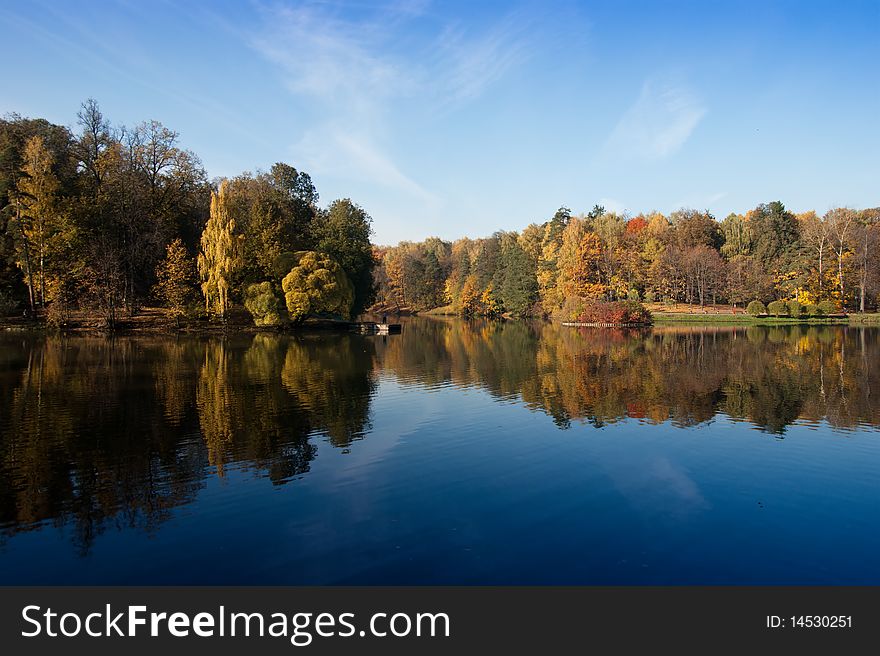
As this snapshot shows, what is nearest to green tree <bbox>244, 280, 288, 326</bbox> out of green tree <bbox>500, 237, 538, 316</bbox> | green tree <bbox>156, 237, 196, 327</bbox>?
green tree <bbox>156, 237, 196, 327</bbox>

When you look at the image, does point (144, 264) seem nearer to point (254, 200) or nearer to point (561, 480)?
point (254, 200)

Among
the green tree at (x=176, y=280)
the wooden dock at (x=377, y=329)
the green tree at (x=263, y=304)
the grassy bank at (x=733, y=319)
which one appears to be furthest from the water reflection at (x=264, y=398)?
the grassy bank at (x=733, y=319)

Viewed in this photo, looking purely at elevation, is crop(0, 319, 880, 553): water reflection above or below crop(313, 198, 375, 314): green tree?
below

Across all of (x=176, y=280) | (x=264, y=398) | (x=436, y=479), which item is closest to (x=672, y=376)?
(x=436, y=479)

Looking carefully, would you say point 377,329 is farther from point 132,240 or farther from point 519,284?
point 519,284

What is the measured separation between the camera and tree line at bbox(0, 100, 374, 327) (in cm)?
5147

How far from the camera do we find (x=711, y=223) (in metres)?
94.8

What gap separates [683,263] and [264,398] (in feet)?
253

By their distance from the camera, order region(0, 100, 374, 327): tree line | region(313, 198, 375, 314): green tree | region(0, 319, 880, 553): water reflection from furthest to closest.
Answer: region(313, 198, 375, 314): green tree → region(0, 100, 374, 327): tree line → region(0, 319, 880, 553): water reflection

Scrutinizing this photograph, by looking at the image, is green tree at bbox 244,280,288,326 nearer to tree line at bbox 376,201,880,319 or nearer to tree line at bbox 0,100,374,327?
tree line at bbox 0,100,374,327

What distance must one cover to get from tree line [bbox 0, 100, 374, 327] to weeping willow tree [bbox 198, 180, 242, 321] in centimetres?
10

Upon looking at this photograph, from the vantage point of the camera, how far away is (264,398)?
20.4 m

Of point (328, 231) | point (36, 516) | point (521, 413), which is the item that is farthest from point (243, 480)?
point (328, 231)

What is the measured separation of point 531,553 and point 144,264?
5955cm
